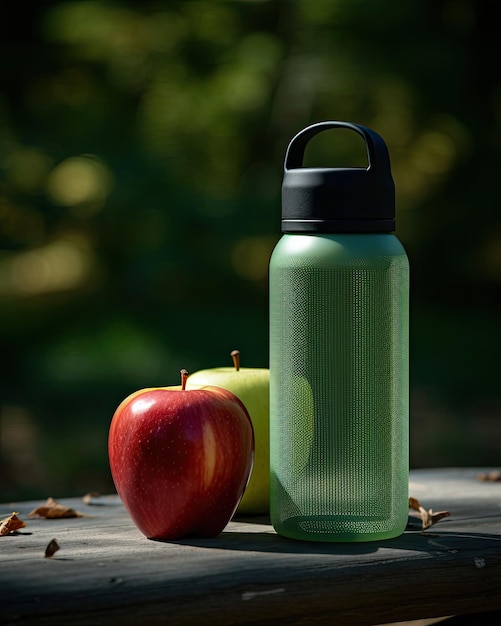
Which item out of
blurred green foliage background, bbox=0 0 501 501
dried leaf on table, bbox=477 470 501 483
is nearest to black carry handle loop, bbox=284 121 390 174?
dried leaf on table, bbox=477 470 501 483

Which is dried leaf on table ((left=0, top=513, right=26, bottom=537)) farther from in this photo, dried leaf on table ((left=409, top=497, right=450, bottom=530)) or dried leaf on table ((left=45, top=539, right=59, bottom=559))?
dried leaf on table ((left=409, top=497, right=450, bottom=530))

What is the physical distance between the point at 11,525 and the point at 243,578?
0.45 metres

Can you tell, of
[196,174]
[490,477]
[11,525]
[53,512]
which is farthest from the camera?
[196,174]

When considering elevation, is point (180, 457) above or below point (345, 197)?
below

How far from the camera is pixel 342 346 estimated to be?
1.42m

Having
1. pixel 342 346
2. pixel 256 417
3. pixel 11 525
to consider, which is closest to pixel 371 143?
pixel 342 346

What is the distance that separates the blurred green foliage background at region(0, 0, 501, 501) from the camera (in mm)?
4773

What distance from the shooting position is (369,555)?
138cm

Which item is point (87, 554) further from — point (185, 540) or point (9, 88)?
point (9, 88)

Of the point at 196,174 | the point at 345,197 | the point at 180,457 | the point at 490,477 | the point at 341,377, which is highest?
the point at 196,174

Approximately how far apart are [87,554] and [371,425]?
16.5 inches

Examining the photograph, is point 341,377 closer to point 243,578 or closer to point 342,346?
point 342,346

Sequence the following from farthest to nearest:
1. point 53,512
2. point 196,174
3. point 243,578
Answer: point 196,174 → point 53,512 → point 243,578

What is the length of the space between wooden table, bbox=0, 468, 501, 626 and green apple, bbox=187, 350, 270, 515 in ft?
0.35
